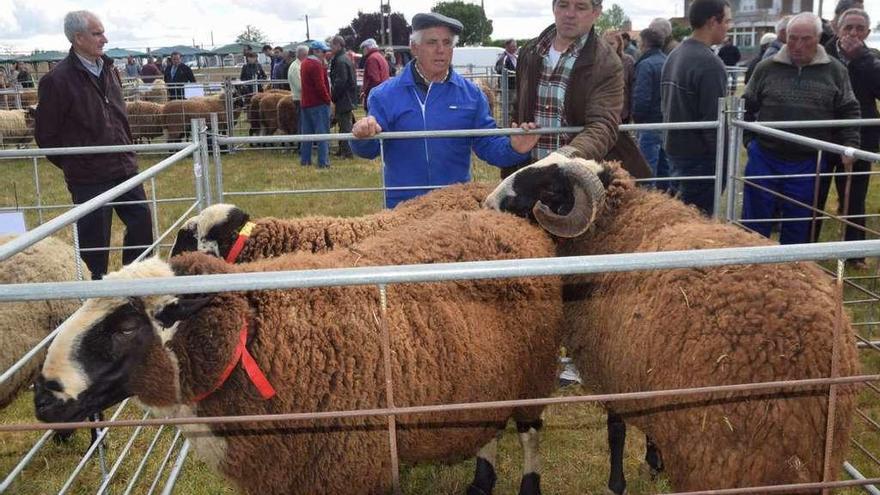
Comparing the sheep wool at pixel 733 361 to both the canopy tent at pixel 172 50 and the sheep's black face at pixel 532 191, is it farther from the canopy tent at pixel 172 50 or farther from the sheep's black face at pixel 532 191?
the canopy tent at pixel 172 50

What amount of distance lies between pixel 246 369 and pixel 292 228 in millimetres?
1585

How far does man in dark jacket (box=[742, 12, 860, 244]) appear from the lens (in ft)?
18.3

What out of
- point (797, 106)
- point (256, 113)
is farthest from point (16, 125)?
point (797, 106)

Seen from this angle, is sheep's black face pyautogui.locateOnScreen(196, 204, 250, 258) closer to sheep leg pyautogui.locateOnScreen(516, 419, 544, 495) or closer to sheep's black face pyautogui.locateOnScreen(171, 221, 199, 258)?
sheep's black face pyautogui.locateOnScreen(171, 221, 199, 258)

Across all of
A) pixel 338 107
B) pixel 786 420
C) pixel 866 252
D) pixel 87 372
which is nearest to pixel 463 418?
pixel 786 420

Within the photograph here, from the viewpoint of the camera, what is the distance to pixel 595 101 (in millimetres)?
4156

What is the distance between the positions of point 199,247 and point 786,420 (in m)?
2.85

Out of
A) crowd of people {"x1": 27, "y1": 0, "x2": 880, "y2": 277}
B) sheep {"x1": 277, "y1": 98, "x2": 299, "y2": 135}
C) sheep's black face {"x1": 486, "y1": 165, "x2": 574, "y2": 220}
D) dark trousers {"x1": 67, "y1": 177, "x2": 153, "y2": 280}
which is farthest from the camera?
sheep {"x1": 277, "y1": 98, "x2": 299, "y2": 135}

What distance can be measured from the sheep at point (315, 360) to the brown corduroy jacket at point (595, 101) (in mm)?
1191

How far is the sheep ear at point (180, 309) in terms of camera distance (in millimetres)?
2354

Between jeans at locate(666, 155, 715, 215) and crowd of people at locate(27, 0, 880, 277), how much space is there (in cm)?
1

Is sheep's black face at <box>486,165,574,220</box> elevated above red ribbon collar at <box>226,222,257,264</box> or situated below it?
above

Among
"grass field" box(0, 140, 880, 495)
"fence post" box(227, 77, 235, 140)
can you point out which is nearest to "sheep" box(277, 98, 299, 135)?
"fence post" box(227, 77, 235, 140)

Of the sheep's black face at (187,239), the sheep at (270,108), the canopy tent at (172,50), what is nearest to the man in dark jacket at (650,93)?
the sheep's black face at (187,239)
